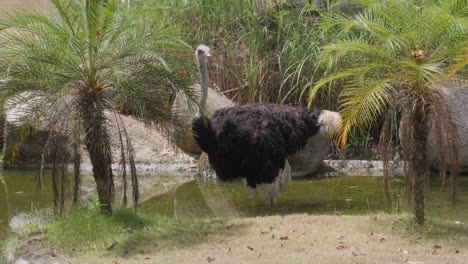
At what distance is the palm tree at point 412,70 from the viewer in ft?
24.7

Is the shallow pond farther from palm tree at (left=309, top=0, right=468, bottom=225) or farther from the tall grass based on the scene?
the tall grass

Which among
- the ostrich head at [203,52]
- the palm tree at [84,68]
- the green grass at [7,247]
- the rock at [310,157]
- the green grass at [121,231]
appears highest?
the ostrich head at [203,52]

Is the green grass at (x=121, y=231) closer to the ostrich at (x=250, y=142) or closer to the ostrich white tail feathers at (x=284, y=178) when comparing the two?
the ostrich at (x=250, y=142)

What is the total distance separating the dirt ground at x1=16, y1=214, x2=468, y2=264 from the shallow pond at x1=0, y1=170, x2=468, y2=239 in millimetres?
1542

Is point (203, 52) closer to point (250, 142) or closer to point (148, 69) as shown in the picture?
point (250, 142)

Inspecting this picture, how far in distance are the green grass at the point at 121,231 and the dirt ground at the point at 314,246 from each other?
0.18 meters

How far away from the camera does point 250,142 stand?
9.91m

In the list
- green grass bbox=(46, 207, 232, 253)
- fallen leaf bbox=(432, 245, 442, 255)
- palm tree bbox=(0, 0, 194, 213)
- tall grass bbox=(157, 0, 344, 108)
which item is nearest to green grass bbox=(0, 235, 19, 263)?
green grass bbox=(46, 207, 232, 253)

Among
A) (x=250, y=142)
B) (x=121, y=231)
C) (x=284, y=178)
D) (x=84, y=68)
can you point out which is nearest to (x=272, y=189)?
(x=284, y=178)

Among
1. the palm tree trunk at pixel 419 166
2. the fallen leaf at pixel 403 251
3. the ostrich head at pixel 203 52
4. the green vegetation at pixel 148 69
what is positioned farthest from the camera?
the ostrich head at pixel 203 52

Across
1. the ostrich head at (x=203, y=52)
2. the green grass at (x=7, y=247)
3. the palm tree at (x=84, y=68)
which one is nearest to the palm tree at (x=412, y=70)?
the palm tree at (x=84, y=68)

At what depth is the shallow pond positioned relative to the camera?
32.8 ft

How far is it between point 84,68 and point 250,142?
103 inches

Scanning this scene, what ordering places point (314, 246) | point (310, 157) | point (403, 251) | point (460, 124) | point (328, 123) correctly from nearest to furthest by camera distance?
point (403, 251), point (314, 246), point (328, 123), point (310, 157), point (460, 124)
